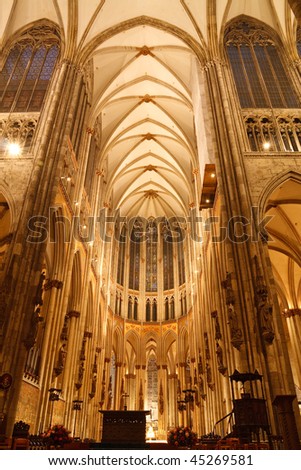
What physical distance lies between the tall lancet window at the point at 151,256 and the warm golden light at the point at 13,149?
71.2 feet

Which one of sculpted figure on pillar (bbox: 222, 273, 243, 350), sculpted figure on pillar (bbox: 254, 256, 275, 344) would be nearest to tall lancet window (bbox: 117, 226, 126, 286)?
sculpted figure on pillar (bbox: 222, 273, 243, 350)

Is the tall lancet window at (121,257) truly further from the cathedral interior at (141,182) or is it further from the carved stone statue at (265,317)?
the carved stone statue at (265,317)

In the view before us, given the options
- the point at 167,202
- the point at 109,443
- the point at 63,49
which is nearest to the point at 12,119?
the point at 63,49

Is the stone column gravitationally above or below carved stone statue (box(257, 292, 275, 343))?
below

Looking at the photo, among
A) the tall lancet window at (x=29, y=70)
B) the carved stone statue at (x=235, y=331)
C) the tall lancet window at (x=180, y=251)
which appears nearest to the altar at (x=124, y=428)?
the carved stone statue at (x=235, y=331)

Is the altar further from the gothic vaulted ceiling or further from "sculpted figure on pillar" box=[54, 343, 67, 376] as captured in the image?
the gothic vaulted ceiling

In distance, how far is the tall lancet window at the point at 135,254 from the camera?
33919 millimetres

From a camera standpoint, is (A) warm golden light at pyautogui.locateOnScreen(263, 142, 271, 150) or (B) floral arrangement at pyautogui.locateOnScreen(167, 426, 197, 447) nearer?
(B) floral arrangement at pyautogui.locateOnScreen(167, 426, 197, 447)

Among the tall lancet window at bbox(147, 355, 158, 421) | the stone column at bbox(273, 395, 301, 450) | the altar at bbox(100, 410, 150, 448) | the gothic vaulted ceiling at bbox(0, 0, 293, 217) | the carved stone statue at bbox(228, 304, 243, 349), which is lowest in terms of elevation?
the stone column at bbox(273, 395, 301, 450)

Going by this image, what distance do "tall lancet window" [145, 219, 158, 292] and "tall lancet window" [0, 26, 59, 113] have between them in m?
20.3

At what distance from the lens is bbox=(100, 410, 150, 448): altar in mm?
11664

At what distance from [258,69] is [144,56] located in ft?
25.3

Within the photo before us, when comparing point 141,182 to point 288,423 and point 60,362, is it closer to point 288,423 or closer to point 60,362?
point 60,362

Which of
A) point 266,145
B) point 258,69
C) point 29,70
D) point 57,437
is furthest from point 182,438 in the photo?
point 29,70
